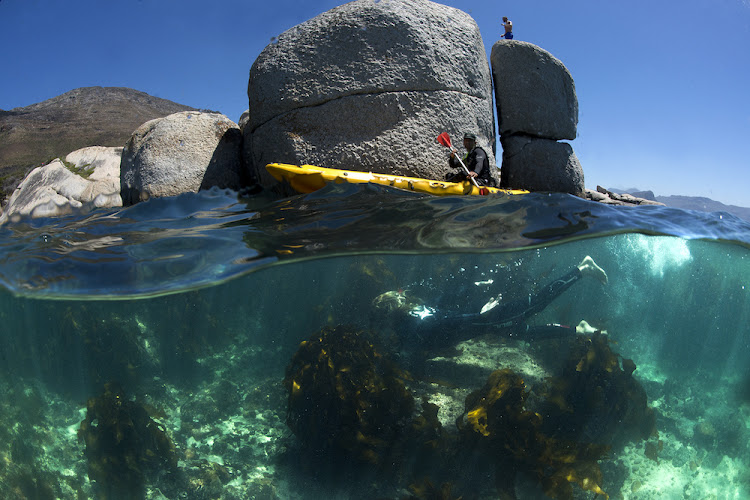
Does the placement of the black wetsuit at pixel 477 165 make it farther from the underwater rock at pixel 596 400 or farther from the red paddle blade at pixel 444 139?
the underwater rock at pixel 596 400

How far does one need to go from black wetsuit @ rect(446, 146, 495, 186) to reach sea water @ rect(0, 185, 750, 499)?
0.92 metres

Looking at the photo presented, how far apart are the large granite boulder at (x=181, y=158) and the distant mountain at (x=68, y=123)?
683cm

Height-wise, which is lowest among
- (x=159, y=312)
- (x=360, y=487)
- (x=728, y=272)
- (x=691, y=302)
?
(x=360, y=487)

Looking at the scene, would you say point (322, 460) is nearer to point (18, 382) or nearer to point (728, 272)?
point (18, 382)

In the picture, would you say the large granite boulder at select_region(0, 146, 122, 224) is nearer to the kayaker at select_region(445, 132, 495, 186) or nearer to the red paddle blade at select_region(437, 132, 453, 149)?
the red paddle blade at select_region(437, 132, 453, 149)

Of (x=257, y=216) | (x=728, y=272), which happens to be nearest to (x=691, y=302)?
(x=728, y=272)

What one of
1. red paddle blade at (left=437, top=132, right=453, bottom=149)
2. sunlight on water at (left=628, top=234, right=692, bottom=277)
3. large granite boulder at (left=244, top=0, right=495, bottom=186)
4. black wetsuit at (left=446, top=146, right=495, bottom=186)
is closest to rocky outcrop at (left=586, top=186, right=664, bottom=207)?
sunlight on water at (left=628, top=234, right=692, bottom=277)

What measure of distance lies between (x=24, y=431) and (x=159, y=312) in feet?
6.77

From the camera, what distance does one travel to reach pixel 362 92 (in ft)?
23.4

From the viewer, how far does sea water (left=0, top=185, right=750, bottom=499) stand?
176 inches

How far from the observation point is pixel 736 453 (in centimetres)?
582

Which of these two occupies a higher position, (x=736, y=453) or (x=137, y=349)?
(x=137, y=349)

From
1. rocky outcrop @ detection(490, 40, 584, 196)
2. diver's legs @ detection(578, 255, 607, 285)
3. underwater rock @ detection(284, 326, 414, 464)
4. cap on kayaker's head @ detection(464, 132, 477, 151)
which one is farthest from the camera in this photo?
rocky outcrop @ detection(490, 40, 584, 196)

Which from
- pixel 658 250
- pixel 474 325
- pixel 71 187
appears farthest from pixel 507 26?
pixel 71 187
